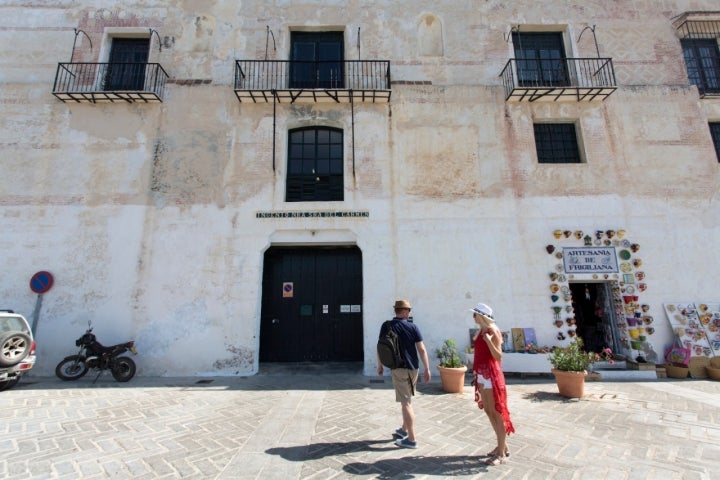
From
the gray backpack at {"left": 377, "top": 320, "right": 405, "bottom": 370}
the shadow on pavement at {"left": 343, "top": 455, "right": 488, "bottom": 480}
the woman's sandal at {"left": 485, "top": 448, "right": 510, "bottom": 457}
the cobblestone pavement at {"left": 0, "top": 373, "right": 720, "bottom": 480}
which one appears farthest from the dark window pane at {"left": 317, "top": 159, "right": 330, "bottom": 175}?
the woman's sandal at {"left": 485, "top": 448, "right": 510, "bottom": 457}

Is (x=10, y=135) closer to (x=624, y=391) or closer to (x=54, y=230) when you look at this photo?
(x=54, y=230)

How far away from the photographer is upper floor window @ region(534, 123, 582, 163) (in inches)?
440

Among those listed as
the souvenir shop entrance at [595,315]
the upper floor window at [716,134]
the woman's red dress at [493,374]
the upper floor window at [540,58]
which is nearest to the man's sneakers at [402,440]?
the woman's red dress at [493,374]

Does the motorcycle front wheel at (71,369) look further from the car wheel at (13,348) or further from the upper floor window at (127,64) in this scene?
the upper floor window at (127,64)

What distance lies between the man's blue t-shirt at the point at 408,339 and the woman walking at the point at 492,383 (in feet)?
2.72

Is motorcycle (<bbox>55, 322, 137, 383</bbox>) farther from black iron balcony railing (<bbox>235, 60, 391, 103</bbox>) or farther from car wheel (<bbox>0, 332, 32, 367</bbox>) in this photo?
black iron balcony railing (<bbox>235, 60, 391, 103</bbox>)

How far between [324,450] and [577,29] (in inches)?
586

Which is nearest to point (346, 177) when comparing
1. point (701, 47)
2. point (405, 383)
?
point (405, 383)

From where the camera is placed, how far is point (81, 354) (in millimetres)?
9008

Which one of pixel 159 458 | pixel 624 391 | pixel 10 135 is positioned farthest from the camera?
pixel 10 135

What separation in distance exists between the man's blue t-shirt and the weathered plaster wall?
500 cm

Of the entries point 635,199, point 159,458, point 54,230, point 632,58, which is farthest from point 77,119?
point 632,58

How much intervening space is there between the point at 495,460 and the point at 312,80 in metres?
11.5

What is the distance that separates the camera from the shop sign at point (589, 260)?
10.1 m
